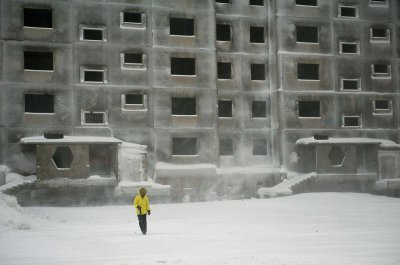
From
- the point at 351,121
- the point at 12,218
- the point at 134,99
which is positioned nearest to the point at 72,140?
the point at 134,99

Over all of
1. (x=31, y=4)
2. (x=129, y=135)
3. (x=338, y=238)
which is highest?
(x=31, y=4)

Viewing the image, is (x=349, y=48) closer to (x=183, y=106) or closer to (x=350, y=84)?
(x=350, y=84)

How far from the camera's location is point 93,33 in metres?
38.7

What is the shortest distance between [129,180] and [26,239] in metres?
19.5

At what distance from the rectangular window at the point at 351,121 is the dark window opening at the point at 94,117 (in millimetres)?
18982

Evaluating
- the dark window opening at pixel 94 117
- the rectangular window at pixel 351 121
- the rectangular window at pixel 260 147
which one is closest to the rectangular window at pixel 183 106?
the dark window opening at pixel 94 117

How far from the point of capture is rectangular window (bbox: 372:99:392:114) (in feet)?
147

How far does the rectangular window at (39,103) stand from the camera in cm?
3725

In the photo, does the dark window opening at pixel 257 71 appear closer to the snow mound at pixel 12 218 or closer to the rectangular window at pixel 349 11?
the rectangular window at pixel 349 11

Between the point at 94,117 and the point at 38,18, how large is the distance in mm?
7697

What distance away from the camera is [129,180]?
37.5 meters

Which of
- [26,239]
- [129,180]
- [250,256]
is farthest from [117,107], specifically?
[250,256]

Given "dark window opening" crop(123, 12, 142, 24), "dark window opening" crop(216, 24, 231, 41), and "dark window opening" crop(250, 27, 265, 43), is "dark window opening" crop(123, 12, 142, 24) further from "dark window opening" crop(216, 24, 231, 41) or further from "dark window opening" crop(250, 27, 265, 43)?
"dark window opening" crop(250, 27, 265, 43)

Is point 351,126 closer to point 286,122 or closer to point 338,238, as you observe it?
point 286,122
